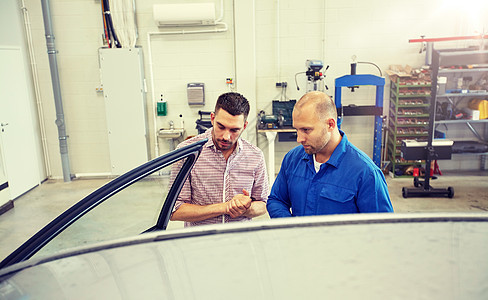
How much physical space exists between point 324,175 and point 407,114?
4483 millimetres

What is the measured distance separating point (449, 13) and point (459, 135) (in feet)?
6.61

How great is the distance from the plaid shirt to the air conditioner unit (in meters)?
3.99

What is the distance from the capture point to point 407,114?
570 cm

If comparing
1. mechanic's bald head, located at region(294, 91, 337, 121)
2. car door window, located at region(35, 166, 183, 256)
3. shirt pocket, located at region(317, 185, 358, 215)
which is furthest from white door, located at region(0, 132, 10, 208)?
shirt pocket, located at region(317, 185, 358, 215)

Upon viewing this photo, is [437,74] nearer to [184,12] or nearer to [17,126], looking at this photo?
[184,12]

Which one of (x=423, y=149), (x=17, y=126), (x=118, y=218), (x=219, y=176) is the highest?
(x=219, y=176)

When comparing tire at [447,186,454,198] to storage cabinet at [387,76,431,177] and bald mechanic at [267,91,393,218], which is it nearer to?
storage cabinet at [387,76,431,177]

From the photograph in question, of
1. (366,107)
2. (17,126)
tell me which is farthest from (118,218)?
(366,107)

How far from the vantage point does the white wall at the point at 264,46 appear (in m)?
5.85

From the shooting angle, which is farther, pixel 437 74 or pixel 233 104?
pixel 437 74

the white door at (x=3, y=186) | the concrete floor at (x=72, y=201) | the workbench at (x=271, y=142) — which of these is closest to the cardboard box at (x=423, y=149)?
the concrete floor at (x=72, y=201)

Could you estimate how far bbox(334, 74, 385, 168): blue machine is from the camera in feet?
17.6

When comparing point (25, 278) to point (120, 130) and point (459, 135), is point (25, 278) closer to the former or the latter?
point (120, 130)

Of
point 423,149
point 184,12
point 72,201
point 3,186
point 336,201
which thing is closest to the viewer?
point 336,201
